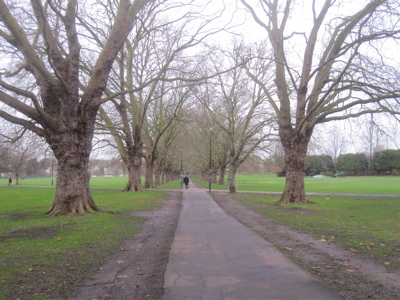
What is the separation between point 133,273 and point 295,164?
1358cm

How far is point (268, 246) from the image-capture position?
7.25 m

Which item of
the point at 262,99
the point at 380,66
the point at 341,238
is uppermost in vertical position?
the point at 262,99

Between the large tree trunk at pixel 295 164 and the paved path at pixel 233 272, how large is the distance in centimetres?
973

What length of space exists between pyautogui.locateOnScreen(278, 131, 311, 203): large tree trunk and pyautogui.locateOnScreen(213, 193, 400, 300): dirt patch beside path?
29.2ft

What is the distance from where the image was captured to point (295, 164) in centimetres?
1733

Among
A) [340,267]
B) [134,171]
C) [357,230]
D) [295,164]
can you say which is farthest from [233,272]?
[134,171]

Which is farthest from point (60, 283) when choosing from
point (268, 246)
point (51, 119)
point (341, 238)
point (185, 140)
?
→ point (185, 140)

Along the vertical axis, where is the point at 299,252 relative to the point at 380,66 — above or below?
below

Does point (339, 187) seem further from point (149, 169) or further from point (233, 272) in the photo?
point (233, 272)

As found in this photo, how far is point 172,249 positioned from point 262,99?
2580 cm

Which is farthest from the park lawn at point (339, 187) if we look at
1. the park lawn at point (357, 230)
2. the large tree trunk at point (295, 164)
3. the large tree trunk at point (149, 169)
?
the park lawn at point (357, 230)

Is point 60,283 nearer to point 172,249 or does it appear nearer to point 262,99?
point 172,249

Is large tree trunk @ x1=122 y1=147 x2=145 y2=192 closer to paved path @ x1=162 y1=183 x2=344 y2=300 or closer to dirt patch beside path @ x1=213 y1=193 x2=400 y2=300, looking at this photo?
paved path @ x1=162 y1=183 x2=344 y2=300

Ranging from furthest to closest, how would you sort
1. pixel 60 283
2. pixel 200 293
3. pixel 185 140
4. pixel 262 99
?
pixel 185 140 → pixel 262 99 → pixel 60 283 → pixel 200 293
